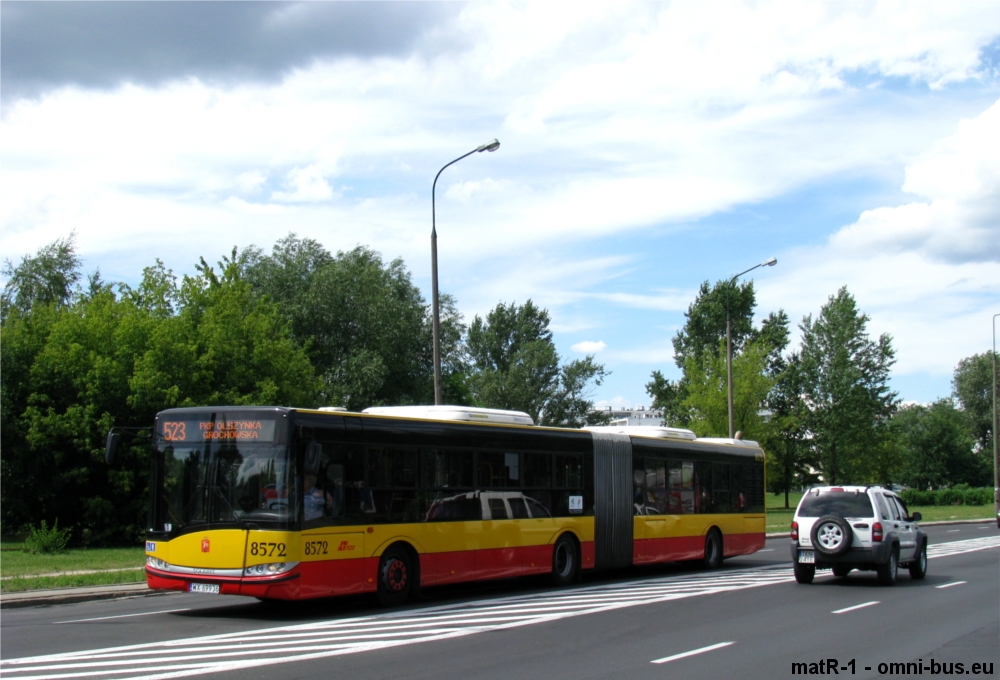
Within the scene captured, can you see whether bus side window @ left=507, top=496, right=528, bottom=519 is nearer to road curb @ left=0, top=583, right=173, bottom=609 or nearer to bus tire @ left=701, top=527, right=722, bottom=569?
road curb @ left=0, top=583, right=173, bottom=609

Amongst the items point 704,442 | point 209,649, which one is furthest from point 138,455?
point 209,649

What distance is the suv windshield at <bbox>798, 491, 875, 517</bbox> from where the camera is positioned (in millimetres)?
18125

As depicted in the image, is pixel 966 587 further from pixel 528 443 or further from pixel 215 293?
pixel 215 293

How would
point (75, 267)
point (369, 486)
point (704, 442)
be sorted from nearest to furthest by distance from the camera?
point (369, 486) → point (704, 442) → point (75, 267)

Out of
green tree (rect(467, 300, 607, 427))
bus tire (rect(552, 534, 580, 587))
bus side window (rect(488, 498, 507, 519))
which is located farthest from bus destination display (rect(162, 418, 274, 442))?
green tree (rect(467, 300, 607, 427))

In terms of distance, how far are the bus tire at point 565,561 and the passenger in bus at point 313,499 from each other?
609cm

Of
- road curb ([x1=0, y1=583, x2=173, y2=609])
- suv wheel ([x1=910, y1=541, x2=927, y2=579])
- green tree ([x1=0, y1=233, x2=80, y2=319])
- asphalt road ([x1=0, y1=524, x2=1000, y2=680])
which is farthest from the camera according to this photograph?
green tree ([x1=0, y1=233, x2=80, y2=319])

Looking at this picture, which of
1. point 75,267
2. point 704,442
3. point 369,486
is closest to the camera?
point 369,486

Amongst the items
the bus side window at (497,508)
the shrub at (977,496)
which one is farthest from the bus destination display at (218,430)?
the shrub at (977,496)

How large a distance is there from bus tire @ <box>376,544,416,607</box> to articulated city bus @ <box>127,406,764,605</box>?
27mm

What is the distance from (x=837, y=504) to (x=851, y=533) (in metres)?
0.73

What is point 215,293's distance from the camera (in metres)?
42.2

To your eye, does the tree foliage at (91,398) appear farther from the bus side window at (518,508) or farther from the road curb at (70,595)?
the bus side window at (518,508)

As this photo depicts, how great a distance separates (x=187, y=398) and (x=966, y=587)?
24703 mm
